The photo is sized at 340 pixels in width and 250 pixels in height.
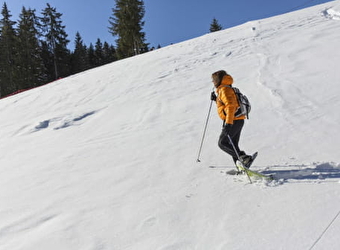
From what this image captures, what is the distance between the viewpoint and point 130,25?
34344mm

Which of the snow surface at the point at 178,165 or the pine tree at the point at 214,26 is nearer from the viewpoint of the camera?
the snow surface at the point at 178,165

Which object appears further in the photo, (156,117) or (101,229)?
(156,117)

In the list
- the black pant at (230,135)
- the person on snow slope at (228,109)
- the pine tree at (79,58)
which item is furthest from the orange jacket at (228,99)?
the pine tree at (79,58)

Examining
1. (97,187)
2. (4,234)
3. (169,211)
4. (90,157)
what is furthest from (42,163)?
(169,211)

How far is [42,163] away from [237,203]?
472 centimetres

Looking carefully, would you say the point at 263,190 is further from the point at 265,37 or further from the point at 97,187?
the point at 265,37

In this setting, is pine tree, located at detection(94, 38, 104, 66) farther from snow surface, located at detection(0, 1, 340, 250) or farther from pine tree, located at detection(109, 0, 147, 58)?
snow surface, located at detection(0, 1, 340, 250)

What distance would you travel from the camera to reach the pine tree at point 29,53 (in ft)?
125

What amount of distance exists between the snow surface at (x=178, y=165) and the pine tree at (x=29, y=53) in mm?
29473

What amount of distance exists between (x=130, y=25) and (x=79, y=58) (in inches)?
718

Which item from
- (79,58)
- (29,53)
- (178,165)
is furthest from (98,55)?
(178,165)

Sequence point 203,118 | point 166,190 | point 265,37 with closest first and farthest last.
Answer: point 166,190
point 203,118
point 265,37

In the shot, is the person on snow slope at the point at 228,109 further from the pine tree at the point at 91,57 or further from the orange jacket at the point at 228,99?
the pine tree at the point at 91,57

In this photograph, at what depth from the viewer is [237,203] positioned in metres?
3.69
